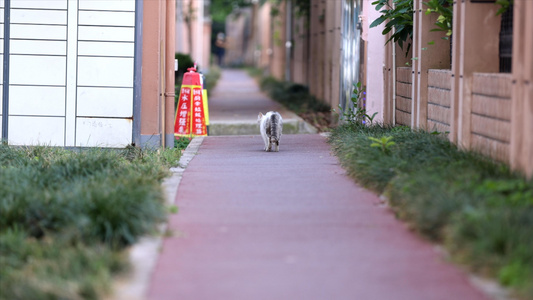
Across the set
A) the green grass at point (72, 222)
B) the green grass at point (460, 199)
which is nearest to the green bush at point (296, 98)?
the green grass at point (460, 199)

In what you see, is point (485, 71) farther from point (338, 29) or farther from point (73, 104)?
point (338, 29)

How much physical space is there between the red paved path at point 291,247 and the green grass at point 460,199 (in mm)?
167

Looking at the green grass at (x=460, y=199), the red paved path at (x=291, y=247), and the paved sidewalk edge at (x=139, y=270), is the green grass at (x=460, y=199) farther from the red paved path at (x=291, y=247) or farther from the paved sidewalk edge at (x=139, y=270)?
the paved sidewalk edge at (x=139, y=270)

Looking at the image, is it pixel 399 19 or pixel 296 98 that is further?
pixel 296 98

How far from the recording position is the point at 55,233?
607 cm

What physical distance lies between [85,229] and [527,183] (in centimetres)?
339

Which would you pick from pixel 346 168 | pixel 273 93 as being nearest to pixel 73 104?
pixel 346 168

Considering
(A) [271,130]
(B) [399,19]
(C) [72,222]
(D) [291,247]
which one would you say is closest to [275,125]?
(A) [271,130]

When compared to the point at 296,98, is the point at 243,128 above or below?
below

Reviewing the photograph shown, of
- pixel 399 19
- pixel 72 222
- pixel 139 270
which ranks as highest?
pixel 399 19

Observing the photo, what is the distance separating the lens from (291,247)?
233 inches

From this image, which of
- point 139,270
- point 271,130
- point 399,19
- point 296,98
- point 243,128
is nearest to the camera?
point 139,270

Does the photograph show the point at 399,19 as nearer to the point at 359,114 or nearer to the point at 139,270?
the point at 359,114

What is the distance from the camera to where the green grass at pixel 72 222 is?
4.85 m
